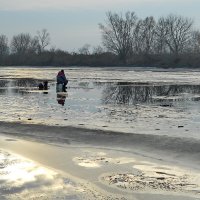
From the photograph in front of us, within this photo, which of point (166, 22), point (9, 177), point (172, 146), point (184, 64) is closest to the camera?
point (9, 177)

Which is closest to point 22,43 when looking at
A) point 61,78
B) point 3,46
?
point 3,46

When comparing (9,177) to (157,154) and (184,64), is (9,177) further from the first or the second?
(184,64)

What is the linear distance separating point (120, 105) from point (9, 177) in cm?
1403

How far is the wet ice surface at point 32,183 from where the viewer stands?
7355 millimetres

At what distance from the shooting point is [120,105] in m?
22.3

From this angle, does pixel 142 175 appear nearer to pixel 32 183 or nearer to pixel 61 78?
pixel 32 183

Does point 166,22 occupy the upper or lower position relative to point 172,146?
upper

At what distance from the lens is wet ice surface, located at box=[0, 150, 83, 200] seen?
736cm

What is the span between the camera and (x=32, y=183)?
8.10m

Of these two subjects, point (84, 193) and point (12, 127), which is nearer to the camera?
point (84, 193)

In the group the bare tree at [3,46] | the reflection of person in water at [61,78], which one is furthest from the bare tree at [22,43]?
the reflection of person in water at [61,78]

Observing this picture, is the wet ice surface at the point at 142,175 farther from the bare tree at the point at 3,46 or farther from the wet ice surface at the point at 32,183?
the bare tree at the point at 3,46

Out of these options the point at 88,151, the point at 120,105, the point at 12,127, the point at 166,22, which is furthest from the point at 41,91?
the point at 166,22

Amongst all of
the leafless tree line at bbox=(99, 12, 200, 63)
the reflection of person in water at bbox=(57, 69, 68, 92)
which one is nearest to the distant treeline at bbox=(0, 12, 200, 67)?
the leafless tree line at bbox=(99, 12, 200, 63)
